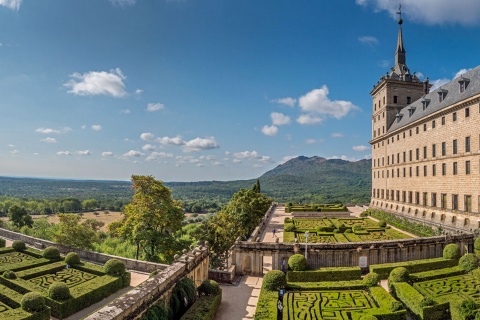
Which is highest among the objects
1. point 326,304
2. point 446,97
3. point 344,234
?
point 446,97

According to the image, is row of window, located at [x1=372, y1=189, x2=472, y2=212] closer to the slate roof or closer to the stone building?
the stone building

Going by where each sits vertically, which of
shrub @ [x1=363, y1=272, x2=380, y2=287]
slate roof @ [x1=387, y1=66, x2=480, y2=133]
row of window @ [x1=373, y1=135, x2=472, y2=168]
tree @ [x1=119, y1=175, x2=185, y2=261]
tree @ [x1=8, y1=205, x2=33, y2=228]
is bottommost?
tree @ [x1=8, y1=205, x2=33, y2=228]

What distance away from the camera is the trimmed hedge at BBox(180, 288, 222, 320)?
1440 cm

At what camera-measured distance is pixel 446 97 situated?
3978 centimetres

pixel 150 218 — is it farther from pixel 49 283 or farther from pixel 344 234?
pixel 344 234

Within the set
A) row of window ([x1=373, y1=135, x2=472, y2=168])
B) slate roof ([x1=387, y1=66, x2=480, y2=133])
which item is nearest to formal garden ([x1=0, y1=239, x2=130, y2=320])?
row of window ([x1=373, y1=135, x2=472, y2=168])

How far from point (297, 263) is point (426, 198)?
92.8 ft

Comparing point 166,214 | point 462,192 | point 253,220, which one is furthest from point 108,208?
point 462,192

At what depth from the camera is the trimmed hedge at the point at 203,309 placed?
567 inches

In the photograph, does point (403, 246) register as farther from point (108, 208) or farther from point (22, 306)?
point (108, 208)

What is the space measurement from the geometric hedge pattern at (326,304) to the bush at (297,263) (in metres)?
2.81

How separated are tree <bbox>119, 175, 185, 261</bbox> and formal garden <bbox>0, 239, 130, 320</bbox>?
15.5 feet

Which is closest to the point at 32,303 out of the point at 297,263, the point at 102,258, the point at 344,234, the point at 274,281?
the point at 102,258

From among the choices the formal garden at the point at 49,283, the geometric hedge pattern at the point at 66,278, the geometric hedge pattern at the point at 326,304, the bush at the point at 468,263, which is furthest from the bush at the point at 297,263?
the geometric hedge pattern at the point at 66,278
